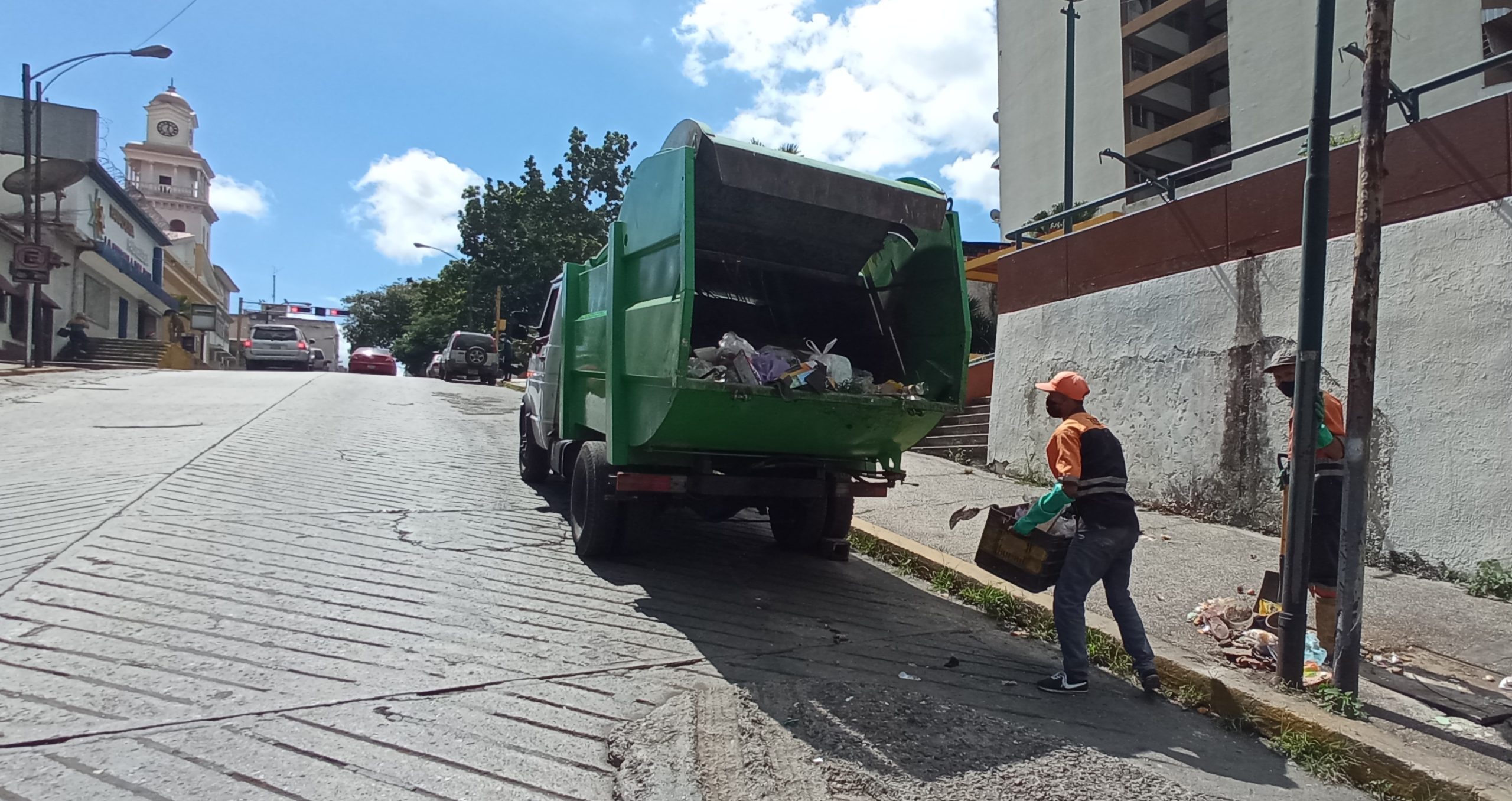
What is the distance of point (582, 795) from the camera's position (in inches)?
120

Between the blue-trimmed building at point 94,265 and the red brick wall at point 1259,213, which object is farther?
the blue-trimmed building at point 94,265

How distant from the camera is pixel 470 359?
2567 cm

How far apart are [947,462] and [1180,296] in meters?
3.77

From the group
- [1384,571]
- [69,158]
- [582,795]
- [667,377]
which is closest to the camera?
[582,795]

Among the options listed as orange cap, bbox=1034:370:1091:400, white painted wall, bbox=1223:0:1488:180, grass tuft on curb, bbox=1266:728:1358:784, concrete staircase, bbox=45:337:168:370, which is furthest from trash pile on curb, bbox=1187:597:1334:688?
concrete staircase, bbox=45:337:168:370

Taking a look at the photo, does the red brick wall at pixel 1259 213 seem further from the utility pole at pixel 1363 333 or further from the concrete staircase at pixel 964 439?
the utility pole at pixel 1363 333

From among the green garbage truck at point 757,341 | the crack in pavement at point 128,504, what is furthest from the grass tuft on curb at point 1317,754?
the crack in pavement at point 128,504

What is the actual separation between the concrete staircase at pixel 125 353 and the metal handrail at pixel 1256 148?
28877 mm

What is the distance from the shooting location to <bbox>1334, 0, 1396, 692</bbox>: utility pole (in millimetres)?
4031

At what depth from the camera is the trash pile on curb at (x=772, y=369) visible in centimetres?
487

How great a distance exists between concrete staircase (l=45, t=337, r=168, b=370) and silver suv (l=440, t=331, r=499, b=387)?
1074 centimetres

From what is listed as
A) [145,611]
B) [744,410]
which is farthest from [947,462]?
[145,611]

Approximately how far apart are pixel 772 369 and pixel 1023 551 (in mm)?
1633

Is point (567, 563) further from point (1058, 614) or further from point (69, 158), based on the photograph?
point (69, 158)
